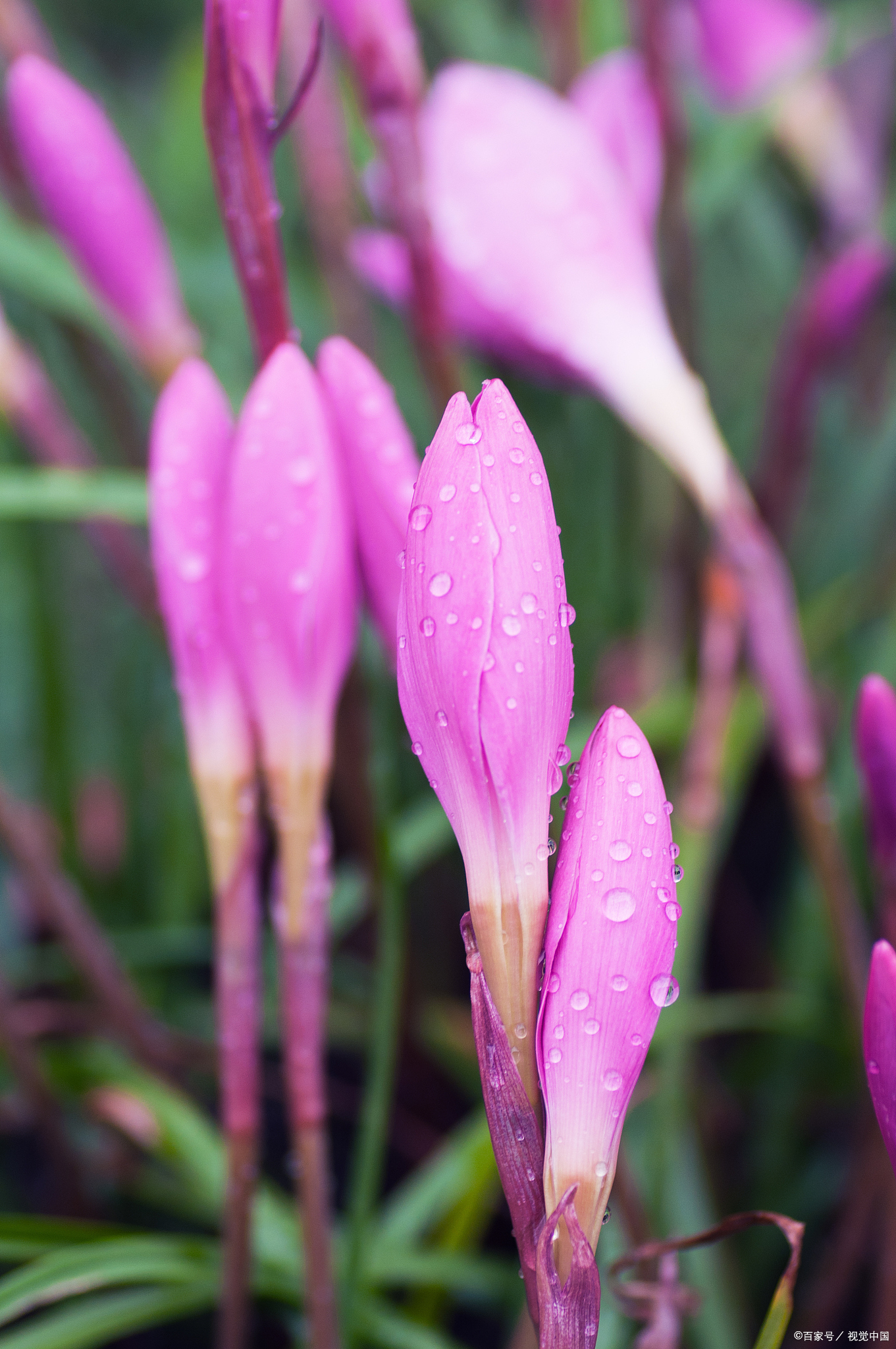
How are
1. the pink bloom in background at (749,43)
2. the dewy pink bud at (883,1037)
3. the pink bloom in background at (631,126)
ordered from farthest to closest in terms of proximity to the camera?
the pink bloom in background at (749,43) → the pink bloom in background at (631,126) → the dewy pink bud at (883,1037)

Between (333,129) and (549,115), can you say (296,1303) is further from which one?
(333,129)

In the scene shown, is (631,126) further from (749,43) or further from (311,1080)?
(311,1080)

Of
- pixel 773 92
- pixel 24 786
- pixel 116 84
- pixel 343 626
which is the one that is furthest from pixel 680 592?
pixel 116 84

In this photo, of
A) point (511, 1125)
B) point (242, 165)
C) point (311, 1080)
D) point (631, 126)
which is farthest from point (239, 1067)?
point (631, 126)

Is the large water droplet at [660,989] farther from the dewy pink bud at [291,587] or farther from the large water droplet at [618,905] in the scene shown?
the dewy pink bud at [291,587]

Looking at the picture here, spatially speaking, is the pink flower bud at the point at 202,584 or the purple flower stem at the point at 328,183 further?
the purple flower stem at the point at 328,183

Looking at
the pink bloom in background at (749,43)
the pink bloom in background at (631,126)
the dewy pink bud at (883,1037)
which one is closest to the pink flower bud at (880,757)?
the dewy pink bud at (883,1037)
